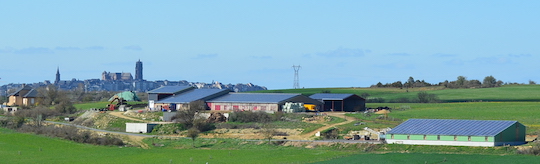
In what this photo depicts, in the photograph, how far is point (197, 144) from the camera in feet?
247

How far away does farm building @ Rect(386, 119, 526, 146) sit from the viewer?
208ft

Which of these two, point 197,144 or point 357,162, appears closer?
point 357,162

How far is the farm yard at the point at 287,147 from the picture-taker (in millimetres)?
57844

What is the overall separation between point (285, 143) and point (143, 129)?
938 inches

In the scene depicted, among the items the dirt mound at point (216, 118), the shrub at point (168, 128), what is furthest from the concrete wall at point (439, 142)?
the dirt mound at point (216, 118)

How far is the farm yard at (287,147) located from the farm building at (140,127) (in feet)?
6.64

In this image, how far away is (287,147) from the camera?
229ft

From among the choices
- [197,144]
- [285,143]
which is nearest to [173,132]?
[197,144]

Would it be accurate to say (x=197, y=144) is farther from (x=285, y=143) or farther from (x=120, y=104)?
(x=120, y=104)

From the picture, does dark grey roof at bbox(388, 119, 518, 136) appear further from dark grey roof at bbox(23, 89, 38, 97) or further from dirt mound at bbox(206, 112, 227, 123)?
dark grey roof at bbox(23, 89, 38, 97)

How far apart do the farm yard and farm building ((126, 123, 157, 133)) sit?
202 cm

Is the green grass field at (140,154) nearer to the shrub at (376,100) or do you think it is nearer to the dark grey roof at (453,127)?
the dark grey roof at (453,127)

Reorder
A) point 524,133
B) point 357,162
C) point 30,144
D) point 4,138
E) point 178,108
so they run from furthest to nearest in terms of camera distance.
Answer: point 178,108 → point 4,138 → point 30,144 → point 524,133 → point 357,162

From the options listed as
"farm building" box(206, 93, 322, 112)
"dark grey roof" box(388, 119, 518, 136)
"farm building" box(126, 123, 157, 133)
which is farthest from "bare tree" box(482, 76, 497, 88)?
"dark grey roof" box(388, 119, 518, 136)
